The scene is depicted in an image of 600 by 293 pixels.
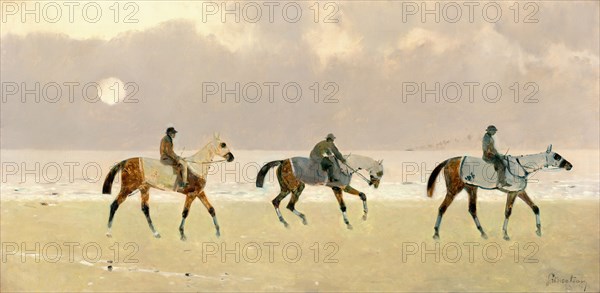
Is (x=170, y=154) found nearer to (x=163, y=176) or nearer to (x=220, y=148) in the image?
(x=163, y=176)

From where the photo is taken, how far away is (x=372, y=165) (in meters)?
9.72

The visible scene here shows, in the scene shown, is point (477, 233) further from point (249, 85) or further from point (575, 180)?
point (249, 85)

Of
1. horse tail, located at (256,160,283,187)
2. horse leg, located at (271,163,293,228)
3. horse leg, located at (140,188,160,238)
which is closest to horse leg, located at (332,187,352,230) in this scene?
horse leg, located at (271,163,293,228)

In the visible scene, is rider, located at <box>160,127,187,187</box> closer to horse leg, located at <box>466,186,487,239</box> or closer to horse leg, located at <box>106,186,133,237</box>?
horse leg, located at <box>106,186,133,237</box>

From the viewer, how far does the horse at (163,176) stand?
29.8 ft

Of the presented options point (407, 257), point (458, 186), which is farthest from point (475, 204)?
point (407, 257)

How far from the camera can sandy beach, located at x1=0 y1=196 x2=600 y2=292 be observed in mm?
8555

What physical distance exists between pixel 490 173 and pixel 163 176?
5009mm

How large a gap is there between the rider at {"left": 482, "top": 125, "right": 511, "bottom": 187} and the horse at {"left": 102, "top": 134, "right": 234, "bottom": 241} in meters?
3.92

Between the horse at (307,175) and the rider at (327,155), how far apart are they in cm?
7

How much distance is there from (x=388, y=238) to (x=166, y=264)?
10.9 ft

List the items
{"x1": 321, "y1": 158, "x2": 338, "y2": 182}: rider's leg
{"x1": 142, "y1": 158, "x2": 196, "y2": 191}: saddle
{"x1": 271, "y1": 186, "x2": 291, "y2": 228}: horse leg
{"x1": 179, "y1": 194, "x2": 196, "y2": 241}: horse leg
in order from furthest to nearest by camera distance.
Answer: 1. {"x1": 321, "y1": 158, "x2": 338, "y2": 182}: rider's leg
2. {"x1": 271, "y1": 186, "x2": 291, "y2": 228}: horse leg
3. {"x1": 142, "y1": 158, "x2": 196, "y2": 191}: saddle
4. {"x1": 179, "y1": 194, "x2": 196, "y2": 241}: horse leg

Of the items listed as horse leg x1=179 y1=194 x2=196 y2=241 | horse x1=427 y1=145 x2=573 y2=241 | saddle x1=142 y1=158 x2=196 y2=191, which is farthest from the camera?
horse x1=427 y1=145 x2=573 y2=241

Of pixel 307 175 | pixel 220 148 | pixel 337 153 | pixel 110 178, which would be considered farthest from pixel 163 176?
pixel 337 153
